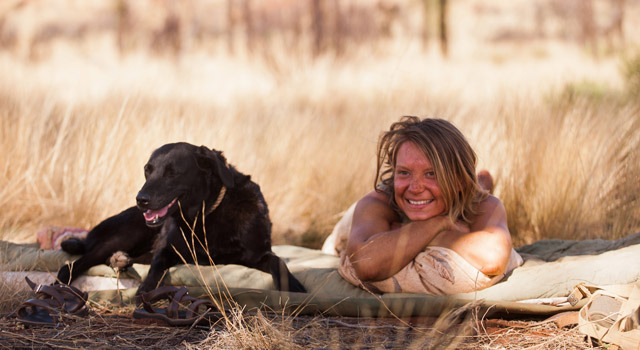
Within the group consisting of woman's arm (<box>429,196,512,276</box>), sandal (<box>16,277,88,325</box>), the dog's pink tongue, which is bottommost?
sandal (<box>16,277,88,325</box>)

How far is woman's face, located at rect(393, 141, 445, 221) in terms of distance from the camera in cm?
331

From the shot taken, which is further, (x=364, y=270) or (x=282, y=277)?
(x=282, y=277)

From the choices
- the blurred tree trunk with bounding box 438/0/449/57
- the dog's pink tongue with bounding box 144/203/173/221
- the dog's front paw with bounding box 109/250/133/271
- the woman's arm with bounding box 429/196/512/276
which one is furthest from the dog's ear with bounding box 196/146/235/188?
the blurred tree trunk with bounding box 438/0/449/57

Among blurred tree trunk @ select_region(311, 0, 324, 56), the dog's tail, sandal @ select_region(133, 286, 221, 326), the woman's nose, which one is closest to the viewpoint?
sandal @ select_region(133, 286, 221, 326)

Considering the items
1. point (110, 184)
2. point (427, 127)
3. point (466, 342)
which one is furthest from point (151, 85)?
point (466, 342)

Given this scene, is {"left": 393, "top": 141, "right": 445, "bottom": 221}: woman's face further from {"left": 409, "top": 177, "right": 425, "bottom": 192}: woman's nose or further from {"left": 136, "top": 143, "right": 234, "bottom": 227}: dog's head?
{"left": 136, "top": 143, "right": 234, "bottom": 227}: dog's head

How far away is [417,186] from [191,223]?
47.8 inches

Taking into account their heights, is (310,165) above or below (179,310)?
above

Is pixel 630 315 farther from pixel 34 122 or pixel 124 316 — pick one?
pixel 34 122

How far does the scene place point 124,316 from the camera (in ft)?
10.6

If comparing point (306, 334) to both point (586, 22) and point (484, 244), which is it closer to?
point (484, 244)

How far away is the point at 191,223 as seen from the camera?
3.71 metres

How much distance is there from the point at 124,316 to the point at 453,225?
1.56m

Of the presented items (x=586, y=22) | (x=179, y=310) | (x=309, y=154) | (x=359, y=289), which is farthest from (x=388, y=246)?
(x=586, y=22)
